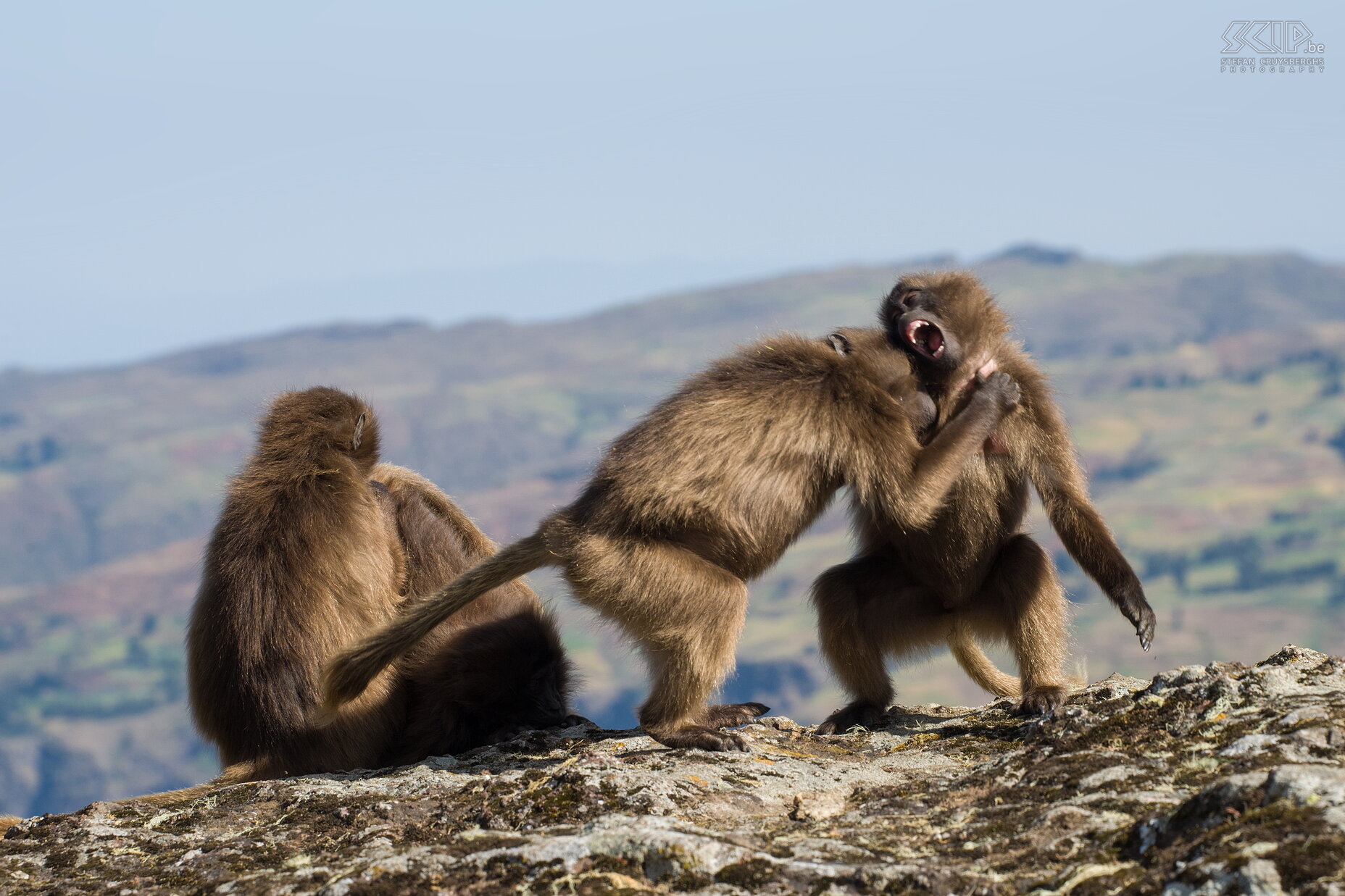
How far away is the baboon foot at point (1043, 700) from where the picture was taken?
8.41 meters

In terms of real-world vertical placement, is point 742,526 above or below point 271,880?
above

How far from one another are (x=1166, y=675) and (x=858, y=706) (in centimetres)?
251

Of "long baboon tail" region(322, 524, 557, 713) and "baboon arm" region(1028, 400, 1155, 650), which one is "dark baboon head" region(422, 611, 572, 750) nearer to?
"long baboon tail" region(322, 524, 557, 713)

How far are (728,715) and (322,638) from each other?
2.92 metres

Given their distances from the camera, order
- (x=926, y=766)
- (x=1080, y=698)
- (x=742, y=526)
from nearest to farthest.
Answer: (x=926, y=766)
(x=1080, y=698)
(x=742, y=526)

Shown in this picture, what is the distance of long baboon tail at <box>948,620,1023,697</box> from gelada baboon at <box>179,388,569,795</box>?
3.17m

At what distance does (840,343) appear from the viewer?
9617 millimetres

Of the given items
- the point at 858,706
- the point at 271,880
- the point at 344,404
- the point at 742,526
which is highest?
the point at 344,404

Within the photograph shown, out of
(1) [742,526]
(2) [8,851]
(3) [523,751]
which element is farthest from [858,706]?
(2) [8,851]

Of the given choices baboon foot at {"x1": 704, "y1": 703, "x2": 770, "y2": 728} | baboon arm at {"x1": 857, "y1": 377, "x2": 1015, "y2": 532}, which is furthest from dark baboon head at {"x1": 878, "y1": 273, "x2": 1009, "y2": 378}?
baboon foot at {"x1": 704, "y1": 703, "x2": 770, "y2": 728}

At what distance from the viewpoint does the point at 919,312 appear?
31.4 feet

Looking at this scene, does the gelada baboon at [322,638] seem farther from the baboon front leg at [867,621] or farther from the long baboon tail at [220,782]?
the baboon front leg at [867,621]

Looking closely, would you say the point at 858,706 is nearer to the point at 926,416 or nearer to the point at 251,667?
the point at 926,416

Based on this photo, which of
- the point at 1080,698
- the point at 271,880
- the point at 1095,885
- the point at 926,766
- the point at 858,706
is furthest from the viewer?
the point at 858,706
